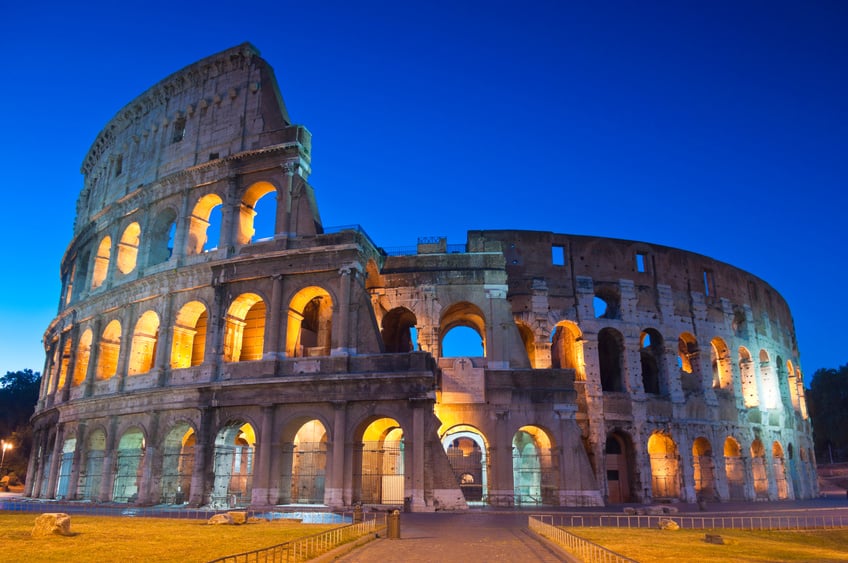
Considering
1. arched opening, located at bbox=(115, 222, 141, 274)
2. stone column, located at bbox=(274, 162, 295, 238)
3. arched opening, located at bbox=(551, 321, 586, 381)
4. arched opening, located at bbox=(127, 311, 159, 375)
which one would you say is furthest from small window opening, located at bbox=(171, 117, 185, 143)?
arched opening, located at bbox=(551, 321, 586, 381)

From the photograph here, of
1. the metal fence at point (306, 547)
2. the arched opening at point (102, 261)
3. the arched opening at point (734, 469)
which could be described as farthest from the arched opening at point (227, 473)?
the arched opening at point (734, 469)

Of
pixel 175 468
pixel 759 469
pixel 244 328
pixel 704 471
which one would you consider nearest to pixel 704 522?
pixel 704 471

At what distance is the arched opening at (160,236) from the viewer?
2644 centimetres

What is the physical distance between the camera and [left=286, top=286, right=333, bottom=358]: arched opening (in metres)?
22.7

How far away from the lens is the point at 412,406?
66.6 ft

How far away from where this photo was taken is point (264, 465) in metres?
20.9

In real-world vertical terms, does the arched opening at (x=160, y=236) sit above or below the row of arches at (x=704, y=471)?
above

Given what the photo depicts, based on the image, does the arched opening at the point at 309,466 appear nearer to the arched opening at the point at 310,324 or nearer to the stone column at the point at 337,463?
the arched opening at the point at 310,324

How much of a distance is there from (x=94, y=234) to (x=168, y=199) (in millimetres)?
6167

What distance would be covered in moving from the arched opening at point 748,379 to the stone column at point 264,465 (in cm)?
2266

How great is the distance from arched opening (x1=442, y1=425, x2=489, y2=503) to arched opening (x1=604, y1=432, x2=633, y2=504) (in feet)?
17.2

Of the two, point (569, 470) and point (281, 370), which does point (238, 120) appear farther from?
point (569, 470)

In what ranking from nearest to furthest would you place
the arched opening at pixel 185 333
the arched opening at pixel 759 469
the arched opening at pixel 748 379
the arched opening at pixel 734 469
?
the arched opening at pixel 185 333, the arched opening at pixel 734 469, the arched opening at pixel 759 469, the arched opening at pixel 748 379

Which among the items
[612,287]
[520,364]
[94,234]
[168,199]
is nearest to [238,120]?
[168,199]
